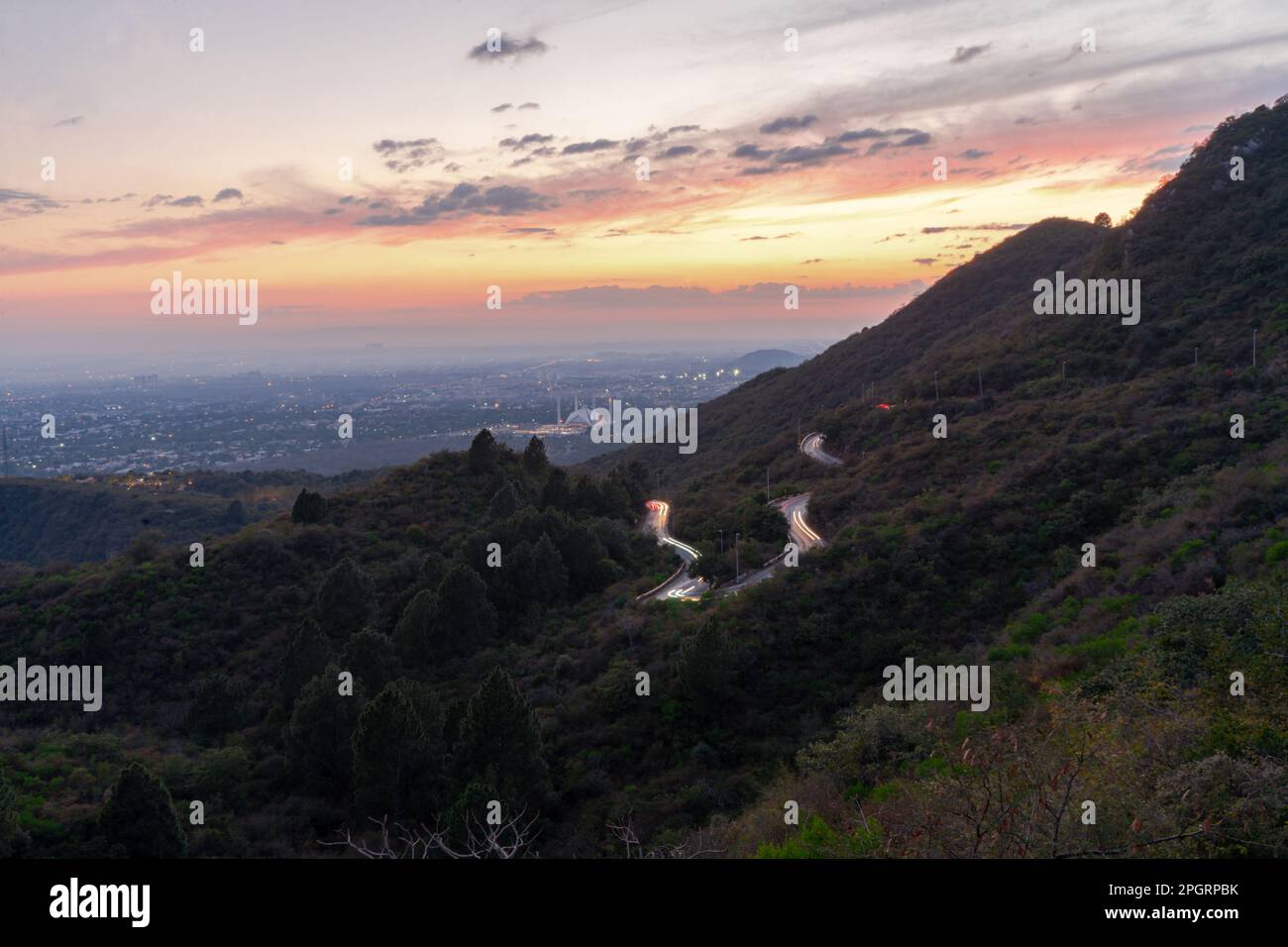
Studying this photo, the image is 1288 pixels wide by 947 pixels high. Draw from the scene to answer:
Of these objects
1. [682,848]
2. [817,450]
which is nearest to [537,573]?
[682,848]

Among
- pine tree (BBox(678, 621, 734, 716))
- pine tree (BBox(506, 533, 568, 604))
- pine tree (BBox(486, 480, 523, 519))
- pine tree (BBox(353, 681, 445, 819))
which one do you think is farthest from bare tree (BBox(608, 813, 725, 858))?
pine tree (BBox(486, 480, 523, 519))

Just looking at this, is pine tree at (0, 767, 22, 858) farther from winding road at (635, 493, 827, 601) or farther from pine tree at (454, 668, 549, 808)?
winding road at (635, 493, 827, 601)

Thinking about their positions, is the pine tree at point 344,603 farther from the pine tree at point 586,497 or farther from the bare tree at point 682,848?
the bare tree at point 682,848

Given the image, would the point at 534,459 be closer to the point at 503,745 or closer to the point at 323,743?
the point at 323,743

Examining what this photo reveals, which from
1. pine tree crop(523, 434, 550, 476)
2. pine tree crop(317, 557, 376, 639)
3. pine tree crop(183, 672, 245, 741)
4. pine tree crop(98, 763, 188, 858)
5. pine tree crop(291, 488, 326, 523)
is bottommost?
pine tree crop(183, 672, 245, 741)

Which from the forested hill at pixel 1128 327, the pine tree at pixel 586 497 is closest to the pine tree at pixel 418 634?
the pine tree at pixel 586 497

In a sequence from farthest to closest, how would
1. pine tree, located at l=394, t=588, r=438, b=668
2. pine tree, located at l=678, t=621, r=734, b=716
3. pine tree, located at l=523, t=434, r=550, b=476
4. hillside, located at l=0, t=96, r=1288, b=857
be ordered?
1. pine tree, located at l=523, t=434, r=550, b=476
2. pine tree, located at l=394, t=588, r=438, b=668
3. pine tree, located at l=678, t=621, r=734, b=716
4. hillside, located at l=0, t=96, r=1288, b=857
